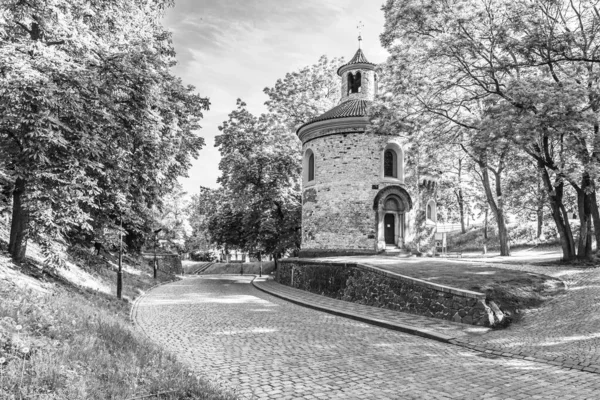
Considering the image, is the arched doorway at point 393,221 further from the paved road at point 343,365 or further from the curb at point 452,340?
the paved road at point 343,365

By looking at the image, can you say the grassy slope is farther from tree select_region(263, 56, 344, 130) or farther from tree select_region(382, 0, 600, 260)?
tree select_region(263, 56, 344, 130)

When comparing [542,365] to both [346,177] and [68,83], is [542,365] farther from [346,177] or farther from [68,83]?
[346,177]

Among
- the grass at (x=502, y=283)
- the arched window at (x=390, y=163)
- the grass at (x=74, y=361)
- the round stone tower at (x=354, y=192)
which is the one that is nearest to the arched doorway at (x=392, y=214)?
the round stone tower at (x=354, y=192)

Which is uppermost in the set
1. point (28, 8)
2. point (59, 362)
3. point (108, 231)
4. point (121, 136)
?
point (28, 8)

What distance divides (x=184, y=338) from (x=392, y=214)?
16.1m

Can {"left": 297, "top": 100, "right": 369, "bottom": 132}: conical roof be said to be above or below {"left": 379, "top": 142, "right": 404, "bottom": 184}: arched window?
above

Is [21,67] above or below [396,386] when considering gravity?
above

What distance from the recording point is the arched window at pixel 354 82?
26.8m

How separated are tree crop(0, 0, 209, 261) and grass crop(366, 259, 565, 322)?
9.97 meters

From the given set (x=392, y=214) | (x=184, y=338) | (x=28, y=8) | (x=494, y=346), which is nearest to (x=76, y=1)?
(x=28, y=8)

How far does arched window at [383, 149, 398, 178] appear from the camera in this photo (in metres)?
23.5

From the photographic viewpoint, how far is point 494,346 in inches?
316

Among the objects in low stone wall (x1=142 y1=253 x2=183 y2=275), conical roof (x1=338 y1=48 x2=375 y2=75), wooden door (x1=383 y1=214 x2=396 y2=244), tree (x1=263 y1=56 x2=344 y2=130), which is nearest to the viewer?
wooden door (x1=383 y1=214 x2=396 y2=244)

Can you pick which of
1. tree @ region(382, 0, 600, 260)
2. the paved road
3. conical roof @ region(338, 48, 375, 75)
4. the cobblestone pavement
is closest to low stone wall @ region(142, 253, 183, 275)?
conical roof @ region(338, 48, 375, 75)
